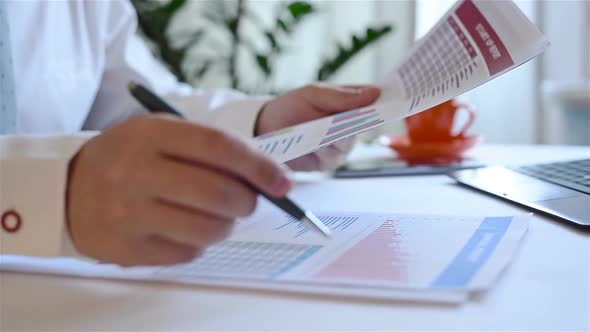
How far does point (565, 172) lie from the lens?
1.95 feet

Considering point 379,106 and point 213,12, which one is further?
point 213,12

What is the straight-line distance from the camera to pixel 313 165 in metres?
0.72

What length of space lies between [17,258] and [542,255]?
357 millimetres

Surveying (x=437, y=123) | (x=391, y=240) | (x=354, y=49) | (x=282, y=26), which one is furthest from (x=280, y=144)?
(x=282, y=26)

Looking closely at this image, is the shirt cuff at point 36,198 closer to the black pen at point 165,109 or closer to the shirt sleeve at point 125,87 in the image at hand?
the black pen at point 165,109

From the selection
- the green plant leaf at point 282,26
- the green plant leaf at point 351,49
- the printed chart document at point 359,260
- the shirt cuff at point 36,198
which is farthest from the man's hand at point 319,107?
the green plant leaf at point 282,26

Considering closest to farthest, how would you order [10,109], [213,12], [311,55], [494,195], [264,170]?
[264,170]
[494,195]
[10,109]
[213,12]
[311,55]

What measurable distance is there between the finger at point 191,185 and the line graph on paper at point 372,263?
0.07m

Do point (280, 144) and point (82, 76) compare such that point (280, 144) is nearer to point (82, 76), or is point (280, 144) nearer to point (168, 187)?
point (168, 187)

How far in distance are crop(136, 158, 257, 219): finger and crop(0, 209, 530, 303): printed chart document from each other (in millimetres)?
60

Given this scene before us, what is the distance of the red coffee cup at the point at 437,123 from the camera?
873 millimetres

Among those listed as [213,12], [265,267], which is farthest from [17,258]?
[213,12]

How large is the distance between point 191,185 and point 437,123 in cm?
65

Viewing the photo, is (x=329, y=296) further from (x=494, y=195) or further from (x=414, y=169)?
(x=414, y=169)
